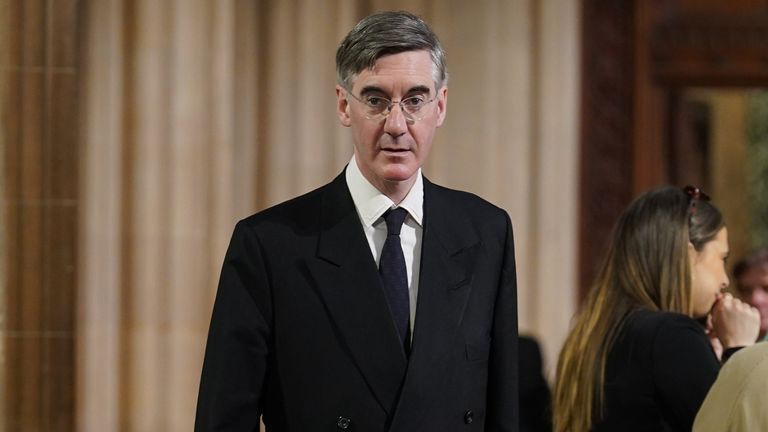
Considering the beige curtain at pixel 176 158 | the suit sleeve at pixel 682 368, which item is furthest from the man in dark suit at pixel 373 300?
the beige curtain at pixel 176 158

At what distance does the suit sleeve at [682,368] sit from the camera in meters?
3.33

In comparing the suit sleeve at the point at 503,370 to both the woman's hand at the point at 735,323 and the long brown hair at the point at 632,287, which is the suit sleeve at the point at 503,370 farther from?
the woman's hand at the point at 735,323

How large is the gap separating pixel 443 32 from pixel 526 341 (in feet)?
4.78

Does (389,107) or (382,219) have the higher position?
(389,107)

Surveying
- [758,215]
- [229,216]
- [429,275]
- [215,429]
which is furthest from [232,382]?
[758,215]

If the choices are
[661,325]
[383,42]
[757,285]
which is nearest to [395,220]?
[383,42]

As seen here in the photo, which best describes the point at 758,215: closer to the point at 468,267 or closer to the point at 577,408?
the point at 577,408

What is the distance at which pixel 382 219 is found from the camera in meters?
2.65

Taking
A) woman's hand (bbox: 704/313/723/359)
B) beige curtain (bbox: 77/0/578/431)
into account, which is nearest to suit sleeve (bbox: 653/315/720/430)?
woman's hand (bbox: 704/313/723/359)

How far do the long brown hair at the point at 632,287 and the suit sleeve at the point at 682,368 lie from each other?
15 cm

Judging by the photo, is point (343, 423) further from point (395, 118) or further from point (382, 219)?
A: point (395, 118)

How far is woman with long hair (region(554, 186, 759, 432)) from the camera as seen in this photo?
339 centimetres

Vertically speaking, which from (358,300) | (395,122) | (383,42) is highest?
(383,42)

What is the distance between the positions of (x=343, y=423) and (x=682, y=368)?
1.12 metres
